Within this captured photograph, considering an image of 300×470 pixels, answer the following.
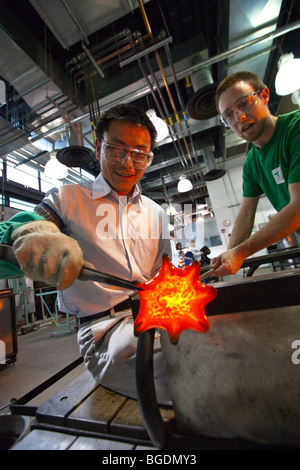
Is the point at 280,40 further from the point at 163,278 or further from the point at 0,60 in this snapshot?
the point at 163,278

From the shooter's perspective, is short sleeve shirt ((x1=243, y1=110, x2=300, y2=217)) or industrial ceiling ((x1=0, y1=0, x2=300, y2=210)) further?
industrial ceiling ((x1=0, y1=0, x2=300, y2=210))

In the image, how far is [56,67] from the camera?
3.85 metres

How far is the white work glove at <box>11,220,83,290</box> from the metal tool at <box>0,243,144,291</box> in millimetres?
16

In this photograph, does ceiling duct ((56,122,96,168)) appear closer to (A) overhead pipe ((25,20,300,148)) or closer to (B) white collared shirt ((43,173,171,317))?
(A) overhead pipe ((25,20,300,148))

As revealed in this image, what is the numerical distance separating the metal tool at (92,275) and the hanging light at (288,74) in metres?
3.84

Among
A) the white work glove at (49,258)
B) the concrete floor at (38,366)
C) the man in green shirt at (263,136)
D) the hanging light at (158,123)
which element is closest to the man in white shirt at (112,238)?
the white work glove at (49,258)

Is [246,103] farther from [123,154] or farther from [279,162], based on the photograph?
[123,154]

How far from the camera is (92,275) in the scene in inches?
24.9

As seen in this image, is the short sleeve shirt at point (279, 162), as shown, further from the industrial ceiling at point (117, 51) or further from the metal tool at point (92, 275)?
the industrial ceiling at point (117, 51)

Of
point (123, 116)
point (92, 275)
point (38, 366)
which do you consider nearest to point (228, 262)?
point (92, 275)

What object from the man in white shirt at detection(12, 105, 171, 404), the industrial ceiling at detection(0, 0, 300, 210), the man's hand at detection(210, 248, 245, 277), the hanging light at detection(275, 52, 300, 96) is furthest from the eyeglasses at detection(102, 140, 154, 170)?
the hanging light at detection(275, 52, 300, 96)

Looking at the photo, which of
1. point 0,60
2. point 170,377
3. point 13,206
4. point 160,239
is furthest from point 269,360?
point 13,206

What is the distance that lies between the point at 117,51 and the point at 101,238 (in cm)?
367

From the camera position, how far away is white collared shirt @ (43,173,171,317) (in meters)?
1.25
